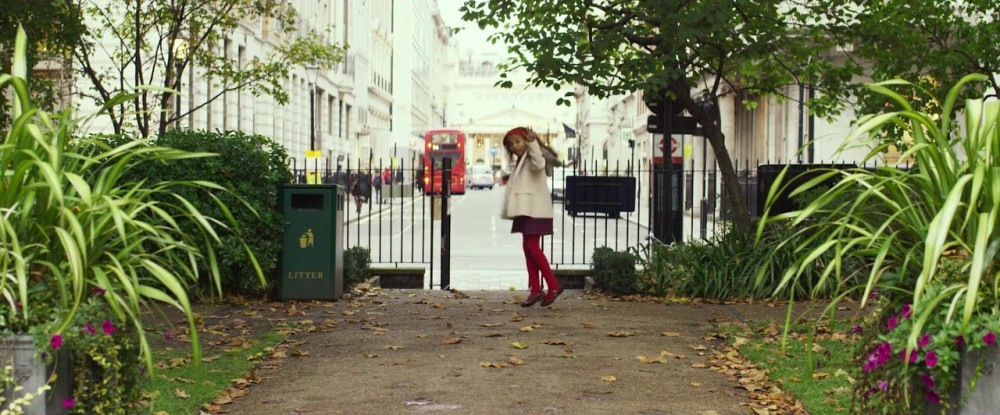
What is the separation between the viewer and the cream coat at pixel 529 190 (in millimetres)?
11203

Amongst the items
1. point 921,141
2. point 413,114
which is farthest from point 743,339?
point 413,114

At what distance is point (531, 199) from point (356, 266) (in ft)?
8.88

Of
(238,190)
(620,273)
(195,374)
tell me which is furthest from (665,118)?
(195,374)

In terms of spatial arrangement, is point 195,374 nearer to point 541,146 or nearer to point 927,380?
point 927,380

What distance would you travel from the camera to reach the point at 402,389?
708 cm

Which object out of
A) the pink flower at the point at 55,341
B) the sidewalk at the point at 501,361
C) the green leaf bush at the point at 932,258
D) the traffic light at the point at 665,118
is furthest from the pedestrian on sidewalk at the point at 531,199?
the pink flower at the point at 55,341

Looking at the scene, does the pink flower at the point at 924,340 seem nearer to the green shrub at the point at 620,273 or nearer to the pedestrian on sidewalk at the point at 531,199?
the pedestrian on sidewalk at the point at 531,199

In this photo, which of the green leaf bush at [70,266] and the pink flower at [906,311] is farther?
Answer: the pink flower at [906,311]

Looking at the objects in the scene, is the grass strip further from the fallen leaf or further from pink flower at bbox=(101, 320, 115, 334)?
the fallen leaf

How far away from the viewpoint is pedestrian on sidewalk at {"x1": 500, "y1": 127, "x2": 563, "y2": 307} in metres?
11.2

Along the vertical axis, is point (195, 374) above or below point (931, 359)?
below

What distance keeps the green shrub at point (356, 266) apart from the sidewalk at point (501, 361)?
43.8 inches

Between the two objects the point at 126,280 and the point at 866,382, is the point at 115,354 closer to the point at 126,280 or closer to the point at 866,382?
the point at 126,280

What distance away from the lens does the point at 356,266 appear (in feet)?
43.5
